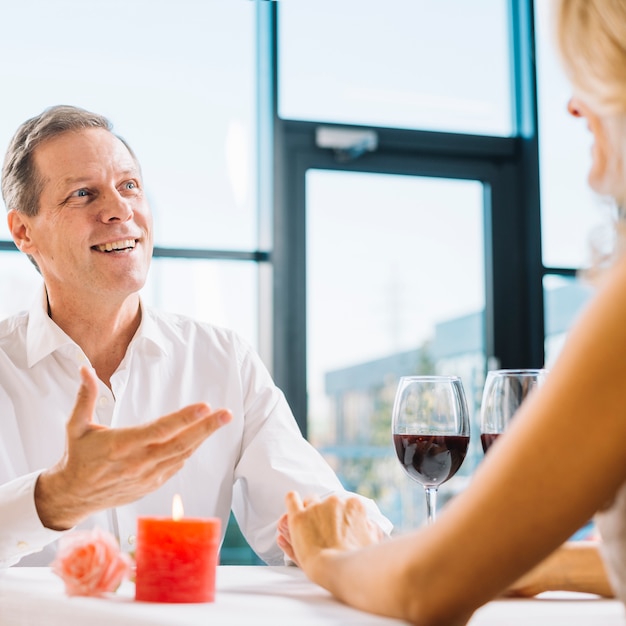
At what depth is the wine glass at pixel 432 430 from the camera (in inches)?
50.6

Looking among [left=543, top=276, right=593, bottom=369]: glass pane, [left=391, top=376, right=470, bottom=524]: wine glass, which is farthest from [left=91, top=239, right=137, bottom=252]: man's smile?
[left=543, top=276, right=593, bottom=369]: glass pane

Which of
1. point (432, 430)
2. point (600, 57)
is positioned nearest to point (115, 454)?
point (432, 430)

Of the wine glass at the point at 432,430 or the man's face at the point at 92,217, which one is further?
the man's face at the point at 92,217

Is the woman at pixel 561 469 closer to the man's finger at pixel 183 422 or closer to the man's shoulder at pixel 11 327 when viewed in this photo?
the man's finger at pixel 183 422

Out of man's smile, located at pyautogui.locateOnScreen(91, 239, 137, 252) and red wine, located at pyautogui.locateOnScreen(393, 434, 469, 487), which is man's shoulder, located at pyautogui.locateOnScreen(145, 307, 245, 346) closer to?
man's smile, located at pyautogui.locateOnScreen(91, 239, 137, 252)

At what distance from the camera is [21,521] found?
128 centimetres

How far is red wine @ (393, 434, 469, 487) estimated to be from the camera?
129cm

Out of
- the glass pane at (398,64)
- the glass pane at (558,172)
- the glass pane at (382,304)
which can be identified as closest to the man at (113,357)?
the glass pane at (382,304)

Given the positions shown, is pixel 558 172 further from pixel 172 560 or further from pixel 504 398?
pixel 172 560

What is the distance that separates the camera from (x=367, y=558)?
2.86ft

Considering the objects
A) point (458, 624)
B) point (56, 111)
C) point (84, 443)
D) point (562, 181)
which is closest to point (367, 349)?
point (562, 181)

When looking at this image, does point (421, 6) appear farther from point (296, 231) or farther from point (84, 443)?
point (84, 443)

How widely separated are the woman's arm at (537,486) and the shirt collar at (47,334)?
4.37ft

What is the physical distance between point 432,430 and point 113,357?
992 millimetres
